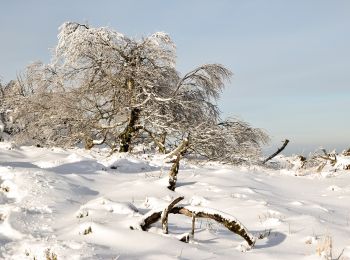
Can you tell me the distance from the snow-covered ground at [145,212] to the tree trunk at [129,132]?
557 centimetres

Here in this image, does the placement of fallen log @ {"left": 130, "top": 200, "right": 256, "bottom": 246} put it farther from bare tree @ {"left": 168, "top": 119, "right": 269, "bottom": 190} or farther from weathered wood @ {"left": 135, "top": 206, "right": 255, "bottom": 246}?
bare tree @ {"left": 168, "top": 119, "right": 269, "bottom": 190}

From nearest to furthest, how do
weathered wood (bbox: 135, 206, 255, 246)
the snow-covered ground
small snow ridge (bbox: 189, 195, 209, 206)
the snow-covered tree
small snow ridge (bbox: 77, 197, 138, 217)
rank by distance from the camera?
1. the snow-covered ground
2. weathered wood (bbox: 135, 206, 255, 246)
3. small snow ridge (bbox: 77, 197, 138, 217)
4. small snow ridge (bbox: 189, 195, 209, 206)
5. the snow-covered tree

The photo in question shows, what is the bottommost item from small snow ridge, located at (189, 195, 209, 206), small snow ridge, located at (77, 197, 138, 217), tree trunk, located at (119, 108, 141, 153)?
small snow ridge, located at (77, 197, 138, 217)

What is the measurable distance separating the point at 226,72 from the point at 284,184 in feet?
29.0

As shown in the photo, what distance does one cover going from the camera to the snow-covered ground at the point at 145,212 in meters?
4.35

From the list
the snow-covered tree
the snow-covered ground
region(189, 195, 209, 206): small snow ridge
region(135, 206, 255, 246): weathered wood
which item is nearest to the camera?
the snow-covered ground

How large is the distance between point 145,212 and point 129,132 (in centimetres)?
1099

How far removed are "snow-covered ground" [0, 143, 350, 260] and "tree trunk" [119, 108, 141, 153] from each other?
5.57 meters

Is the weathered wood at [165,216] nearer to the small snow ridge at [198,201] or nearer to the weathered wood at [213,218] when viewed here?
the weathered wood at [213,218]

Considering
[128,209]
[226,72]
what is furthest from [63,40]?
[128,209]

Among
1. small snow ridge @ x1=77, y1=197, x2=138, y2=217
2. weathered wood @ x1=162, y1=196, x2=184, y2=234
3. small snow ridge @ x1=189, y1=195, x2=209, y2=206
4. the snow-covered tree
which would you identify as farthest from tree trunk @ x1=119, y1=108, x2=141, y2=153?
weathered wood @ x1=162, y1=196, x2=184, y2=234

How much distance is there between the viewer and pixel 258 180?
11.5m

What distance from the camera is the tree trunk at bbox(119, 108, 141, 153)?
17225 millimetres

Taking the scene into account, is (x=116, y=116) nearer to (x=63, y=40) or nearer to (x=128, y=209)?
(x=63, y=40)
